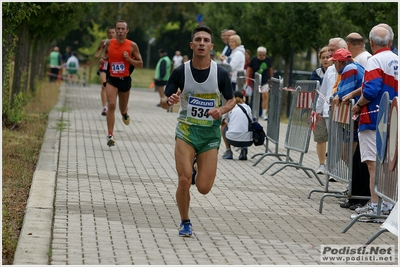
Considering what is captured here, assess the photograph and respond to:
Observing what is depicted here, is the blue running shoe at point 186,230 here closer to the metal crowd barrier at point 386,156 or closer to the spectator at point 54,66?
the metal crowd barrier at point 386,156

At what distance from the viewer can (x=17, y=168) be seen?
12.3m

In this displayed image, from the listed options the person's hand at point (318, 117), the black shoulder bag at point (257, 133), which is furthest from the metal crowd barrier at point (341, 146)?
the black shoulder bag at point (257, 133)

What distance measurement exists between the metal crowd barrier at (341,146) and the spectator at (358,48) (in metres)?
0.93

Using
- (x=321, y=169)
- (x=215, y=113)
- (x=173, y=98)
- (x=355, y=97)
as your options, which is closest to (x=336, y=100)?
(x=355, y=97)

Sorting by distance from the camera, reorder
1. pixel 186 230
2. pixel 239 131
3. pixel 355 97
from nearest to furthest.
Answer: pixel 186 230 → pixel 355 97 → pixel 239 131

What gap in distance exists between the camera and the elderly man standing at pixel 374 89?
9.52 metres

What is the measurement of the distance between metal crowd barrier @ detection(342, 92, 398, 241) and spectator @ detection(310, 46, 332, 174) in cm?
389

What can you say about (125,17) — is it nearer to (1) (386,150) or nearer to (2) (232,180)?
(2) (232,180)

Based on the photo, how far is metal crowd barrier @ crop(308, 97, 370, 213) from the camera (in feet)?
32.9

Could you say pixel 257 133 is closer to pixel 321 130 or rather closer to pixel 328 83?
pixel 321 130

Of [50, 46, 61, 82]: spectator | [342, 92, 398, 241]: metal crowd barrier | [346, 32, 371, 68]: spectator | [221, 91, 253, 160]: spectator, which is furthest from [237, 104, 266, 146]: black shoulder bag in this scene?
[50, 46, 61, 82]: spectator

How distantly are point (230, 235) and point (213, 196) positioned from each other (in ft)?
8.16

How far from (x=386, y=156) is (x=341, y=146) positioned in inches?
66.5

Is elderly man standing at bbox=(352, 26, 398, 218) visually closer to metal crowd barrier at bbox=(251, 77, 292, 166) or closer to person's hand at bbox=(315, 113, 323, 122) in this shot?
person's hand at bbox=(315, 113, 323, 122)
